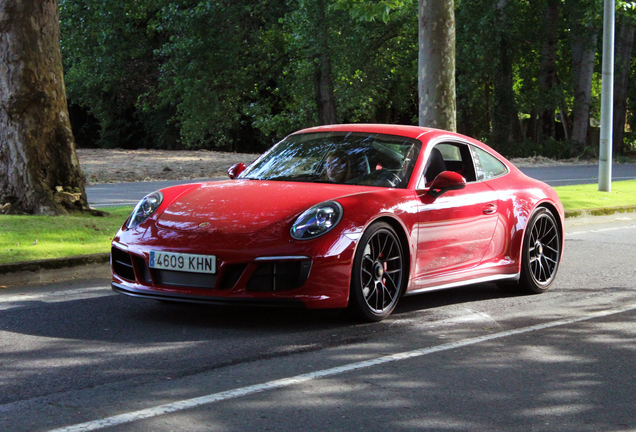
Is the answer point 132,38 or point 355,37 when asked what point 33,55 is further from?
point 132,38

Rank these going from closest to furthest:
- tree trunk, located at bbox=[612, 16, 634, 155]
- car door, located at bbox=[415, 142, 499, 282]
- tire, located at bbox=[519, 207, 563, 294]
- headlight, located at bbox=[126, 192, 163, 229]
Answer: headlight, located at bbox=[126, 192, 163, 229], car door, located at bbox=[415, 142, 499, 282], tire, located at bbox=[519, 207, 563, 294], tree trunk, located at bbox=[612, 16, 634, 155]

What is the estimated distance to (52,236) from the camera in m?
9.13

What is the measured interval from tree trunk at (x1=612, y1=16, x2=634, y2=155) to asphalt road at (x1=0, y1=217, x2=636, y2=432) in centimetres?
3383

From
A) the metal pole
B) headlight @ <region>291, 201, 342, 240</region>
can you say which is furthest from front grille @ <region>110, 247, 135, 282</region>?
the metal pole

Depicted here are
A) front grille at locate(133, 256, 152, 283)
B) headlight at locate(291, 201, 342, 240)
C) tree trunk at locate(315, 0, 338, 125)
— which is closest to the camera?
headlight at locate(291, 201, 342, 240)

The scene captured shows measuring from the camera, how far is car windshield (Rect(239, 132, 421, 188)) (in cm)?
655

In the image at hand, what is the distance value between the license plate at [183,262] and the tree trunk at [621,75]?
34818 mm

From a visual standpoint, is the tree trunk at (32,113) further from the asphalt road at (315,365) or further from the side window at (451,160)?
the side window at (451,160)

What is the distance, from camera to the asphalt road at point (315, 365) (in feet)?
12.8

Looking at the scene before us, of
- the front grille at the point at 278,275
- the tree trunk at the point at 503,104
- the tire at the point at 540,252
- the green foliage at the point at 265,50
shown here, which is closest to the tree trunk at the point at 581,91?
the green foliage at the point at 265,50

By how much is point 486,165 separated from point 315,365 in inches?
126

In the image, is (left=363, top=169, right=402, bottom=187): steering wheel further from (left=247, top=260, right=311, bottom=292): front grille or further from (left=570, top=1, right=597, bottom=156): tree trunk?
(left=570, top=1, right=597, bottom=156): tree trunk

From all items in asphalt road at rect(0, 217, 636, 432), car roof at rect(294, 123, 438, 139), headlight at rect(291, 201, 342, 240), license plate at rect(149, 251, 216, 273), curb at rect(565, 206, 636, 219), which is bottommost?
curb at rect(565, 206, 636, 219)

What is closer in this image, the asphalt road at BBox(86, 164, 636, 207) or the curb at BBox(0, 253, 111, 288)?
the curb at BBox(0, 253, 111, 288)
